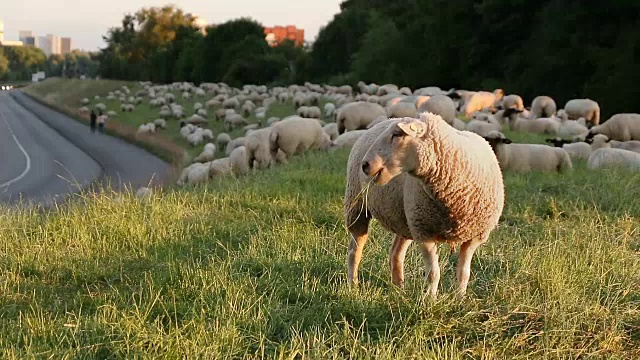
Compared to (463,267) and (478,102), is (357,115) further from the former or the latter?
(463,267)

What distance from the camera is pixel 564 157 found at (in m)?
12.9

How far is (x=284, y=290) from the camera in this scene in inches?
207

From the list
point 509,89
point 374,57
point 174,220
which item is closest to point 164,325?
point 174,220

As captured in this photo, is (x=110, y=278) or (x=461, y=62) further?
(x=461, y=62)

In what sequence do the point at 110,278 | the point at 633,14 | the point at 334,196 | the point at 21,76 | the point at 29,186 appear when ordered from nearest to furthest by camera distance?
the point at 110,278 → the point at 334,196 → the point at 29,186 → the point at 633,14 → the point at 21,76

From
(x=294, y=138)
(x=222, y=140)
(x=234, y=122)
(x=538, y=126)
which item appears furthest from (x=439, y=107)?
(x=234, y=122)

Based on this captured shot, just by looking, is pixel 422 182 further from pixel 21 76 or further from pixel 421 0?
pixel 21 76

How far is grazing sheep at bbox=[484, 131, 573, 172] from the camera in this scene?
40.9 feet

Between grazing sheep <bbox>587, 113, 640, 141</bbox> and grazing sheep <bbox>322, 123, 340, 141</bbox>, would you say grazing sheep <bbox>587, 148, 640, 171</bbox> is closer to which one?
grazing sheep <bbox>587, 113, 640, 141</bbox>

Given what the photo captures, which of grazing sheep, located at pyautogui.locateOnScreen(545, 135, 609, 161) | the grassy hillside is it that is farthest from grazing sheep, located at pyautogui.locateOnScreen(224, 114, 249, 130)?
the grassy hillside

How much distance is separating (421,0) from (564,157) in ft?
118

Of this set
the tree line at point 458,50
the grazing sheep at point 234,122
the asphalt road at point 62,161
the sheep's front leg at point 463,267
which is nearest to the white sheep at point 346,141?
the asphalt road at point 62,161

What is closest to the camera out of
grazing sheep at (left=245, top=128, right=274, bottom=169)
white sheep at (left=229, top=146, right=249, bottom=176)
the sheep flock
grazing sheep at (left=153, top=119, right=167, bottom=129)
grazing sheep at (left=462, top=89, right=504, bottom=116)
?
the sheep flock

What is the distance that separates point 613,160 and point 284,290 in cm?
924
